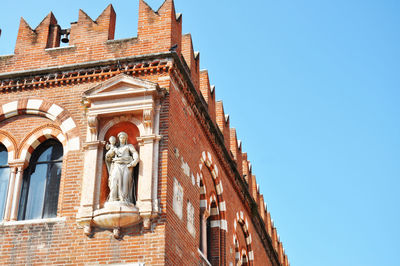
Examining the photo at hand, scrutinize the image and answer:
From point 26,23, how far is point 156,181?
256 inches

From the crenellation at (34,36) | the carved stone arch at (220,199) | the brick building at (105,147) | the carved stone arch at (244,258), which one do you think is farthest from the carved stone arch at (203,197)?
the crenellation at (34,36)

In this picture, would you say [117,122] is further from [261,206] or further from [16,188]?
[261,206]

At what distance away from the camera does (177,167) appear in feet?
48.5

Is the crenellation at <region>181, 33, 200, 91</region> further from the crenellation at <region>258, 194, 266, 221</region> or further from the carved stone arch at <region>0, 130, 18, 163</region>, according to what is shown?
the crenellation at <region>258, 194, 266, 221</region>

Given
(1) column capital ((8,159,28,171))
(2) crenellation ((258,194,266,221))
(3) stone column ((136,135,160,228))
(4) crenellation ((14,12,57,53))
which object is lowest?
(3) stone column ((136,135,160,228))

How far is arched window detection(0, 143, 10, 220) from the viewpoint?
1507cm

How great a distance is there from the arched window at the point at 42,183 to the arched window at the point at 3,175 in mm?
459

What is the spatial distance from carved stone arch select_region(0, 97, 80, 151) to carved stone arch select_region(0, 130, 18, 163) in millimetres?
494

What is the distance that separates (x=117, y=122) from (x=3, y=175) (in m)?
3.18

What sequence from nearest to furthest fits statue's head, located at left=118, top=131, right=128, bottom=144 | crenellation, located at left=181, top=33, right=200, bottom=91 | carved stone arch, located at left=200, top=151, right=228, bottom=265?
statue's head, located at left=118, top=131, right=128, bottom=144 → crenellation, located at left=181, top=33, right=200, bottom=91 → carved stone arch, located at left=200, top=151, right=228, bottom=265

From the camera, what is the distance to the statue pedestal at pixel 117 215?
43.5 feet

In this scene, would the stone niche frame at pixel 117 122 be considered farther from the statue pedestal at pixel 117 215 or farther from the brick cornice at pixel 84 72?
the brick cornice at pixel 84 72

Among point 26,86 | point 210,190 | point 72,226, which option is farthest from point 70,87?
point 210,190

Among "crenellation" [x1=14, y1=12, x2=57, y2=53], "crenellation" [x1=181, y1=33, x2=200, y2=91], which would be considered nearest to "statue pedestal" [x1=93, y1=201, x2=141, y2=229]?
"crenellation" [x1=181, y1=33, x2=200, y2=91]
